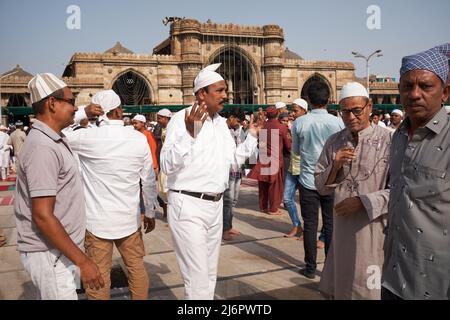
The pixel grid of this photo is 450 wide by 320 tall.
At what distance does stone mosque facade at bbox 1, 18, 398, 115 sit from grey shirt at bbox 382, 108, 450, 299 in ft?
117

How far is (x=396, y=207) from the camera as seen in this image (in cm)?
205

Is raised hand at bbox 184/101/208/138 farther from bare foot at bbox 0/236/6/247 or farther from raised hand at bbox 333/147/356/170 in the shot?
bare foot at bbox 0/236/6/247

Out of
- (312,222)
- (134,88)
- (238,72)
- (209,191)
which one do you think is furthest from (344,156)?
(238,72)

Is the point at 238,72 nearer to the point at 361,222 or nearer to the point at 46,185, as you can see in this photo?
A: the point at 361,222

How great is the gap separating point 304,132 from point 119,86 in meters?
36.6

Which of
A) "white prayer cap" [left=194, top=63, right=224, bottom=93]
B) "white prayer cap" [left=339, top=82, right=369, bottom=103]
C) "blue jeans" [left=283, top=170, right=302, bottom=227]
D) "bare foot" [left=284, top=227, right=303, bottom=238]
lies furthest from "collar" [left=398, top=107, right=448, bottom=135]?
"bare foot" [left=284, top=227, right=303, bottom=238]

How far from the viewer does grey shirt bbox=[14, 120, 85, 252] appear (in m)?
2.18

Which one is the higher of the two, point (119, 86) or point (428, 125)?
point (119, 86)

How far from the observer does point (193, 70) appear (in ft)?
129

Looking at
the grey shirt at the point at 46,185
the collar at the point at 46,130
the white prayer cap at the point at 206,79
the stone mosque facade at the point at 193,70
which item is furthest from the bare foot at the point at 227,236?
the stone mosque facade at the point at 193,70

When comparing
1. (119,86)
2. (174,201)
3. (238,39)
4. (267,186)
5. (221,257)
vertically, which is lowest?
(221,257)

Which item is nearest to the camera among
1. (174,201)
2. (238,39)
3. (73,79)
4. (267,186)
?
(174,201)

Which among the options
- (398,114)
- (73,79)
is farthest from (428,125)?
(73,79)
